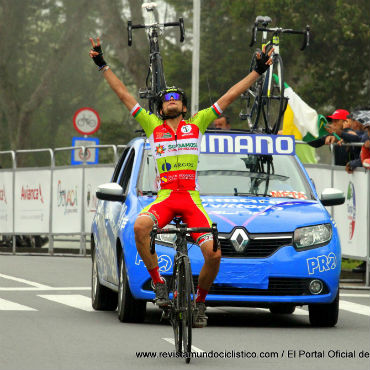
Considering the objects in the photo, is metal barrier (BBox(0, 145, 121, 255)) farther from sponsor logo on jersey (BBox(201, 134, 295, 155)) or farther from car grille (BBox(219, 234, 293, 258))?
car grille (BBox(219, 234, 293, 258))

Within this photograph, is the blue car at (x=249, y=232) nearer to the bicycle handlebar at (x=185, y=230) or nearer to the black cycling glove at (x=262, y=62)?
the black cycling glove at (x=262, y=62)

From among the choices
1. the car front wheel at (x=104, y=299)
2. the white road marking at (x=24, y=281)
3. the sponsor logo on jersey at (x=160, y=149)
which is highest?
the sponsor logo on jersey at (x=160, y=149)

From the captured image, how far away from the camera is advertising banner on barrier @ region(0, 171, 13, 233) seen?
27969mm

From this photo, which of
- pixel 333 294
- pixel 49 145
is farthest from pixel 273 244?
pixel 49 145

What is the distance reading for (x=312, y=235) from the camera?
12.6 m

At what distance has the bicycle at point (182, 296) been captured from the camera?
32.3 ft

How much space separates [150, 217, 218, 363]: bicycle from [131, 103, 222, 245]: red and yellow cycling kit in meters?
0.32

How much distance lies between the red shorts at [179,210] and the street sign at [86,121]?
914 inches

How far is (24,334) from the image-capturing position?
11422 millimetres

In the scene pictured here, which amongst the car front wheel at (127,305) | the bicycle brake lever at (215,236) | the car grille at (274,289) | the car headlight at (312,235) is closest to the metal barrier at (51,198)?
the car front wheel at (127,305)

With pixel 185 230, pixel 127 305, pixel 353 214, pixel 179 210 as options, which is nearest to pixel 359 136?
pixel 353 214

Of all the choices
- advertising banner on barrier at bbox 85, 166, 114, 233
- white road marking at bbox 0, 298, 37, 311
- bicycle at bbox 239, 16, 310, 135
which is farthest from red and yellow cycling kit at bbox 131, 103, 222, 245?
advertising banner on barrier at bbox 85, 166, 114, 233

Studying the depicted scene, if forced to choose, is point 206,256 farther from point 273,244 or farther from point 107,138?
point 107,138

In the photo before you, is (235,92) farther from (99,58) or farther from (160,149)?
(99,58)
